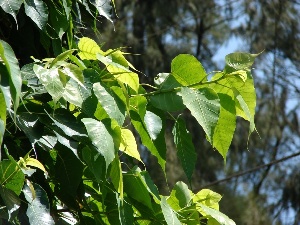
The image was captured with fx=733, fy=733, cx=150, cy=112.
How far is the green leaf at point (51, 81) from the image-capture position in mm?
842

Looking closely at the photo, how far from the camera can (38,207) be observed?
2.92 ft

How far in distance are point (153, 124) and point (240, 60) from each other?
0.47 ft

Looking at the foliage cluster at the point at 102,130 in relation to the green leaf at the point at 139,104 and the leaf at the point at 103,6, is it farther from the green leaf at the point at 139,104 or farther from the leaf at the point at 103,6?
the leaf at the point at 103,6

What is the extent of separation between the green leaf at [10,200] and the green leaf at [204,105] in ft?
0.79

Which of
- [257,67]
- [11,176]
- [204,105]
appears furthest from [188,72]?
[257,67]

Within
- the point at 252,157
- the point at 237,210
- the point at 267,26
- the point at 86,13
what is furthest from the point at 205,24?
the point at 86,13

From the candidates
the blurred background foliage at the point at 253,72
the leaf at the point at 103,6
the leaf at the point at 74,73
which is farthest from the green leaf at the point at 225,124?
the blurred background foliage at the point at 253,72

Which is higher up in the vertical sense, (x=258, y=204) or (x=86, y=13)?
(x=86, y=13)

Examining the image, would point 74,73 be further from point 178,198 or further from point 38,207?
point 178,198

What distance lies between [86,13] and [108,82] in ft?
1.05

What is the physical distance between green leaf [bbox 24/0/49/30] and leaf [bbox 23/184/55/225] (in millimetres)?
249

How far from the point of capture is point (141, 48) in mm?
6023

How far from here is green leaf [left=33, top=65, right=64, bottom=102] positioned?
0.84 m

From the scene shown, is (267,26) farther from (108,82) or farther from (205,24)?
(108,82)
